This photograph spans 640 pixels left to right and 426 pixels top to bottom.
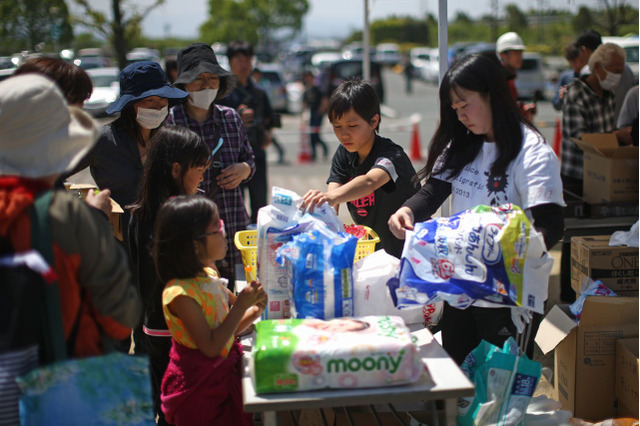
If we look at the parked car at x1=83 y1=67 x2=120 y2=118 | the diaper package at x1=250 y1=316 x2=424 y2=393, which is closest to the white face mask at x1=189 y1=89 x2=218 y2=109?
the diaper package at x1=250 y1=316 x2=424 y2=393

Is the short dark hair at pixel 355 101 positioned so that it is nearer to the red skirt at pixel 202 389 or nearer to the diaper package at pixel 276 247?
the diaper package at pixel 276 247

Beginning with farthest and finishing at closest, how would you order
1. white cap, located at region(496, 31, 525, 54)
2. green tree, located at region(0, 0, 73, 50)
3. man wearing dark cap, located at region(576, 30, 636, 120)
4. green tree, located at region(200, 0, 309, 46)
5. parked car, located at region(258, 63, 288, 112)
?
green tree, located at region(200, 0, 309, 46) → parked car, located at region(258, 63, 288, 112) → green tree, located at region(0, 0, 73, 50) → white cap, located at region(496, 31, 525, 54) → man wearing dark cap, located at region(576, 30, 636, 120)

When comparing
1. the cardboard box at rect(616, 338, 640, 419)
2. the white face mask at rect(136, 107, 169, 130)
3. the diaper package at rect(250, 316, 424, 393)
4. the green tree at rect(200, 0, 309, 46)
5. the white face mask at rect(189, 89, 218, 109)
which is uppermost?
the green tree at rect(200, 0, 309, 46)

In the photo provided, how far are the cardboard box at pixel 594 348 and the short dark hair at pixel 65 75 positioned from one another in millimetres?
2624

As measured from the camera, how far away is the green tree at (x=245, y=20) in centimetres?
6906

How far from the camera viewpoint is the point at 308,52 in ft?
154

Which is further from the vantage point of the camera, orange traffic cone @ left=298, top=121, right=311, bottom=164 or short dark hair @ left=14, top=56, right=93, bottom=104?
orange traffic cone @ left=298, top=121, right=311, bottom=164

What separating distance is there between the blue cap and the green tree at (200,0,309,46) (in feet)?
204

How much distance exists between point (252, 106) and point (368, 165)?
3246 mm

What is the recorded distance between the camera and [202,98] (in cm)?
392

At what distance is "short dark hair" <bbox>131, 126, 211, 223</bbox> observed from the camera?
288 centimetres

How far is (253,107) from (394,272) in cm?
403

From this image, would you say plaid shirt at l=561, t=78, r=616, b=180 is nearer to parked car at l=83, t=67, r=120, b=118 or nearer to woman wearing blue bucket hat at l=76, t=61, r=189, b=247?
woman wearing blue bucket hat at l=76, t=61, r=189, b=247

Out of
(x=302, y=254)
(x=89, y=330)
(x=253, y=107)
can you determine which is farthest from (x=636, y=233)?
(x=253, y=107)
